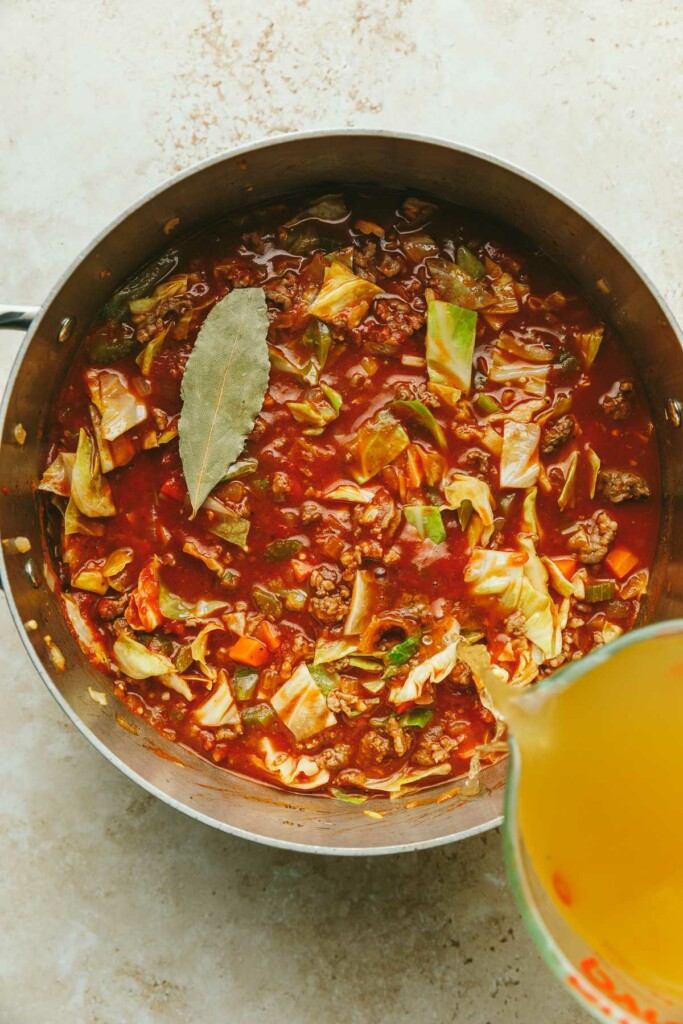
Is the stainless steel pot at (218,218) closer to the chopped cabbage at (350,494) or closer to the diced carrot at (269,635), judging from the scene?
the diced carrot at (269,635)

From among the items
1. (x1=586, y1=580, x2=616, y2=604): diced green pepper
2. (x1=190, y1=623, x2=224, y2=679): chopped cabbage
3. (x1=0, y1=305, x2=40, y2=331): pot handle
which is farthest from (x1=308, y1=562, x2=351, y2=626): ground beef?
(x1=0, y1=305, x2=40, y2=331): pot handle

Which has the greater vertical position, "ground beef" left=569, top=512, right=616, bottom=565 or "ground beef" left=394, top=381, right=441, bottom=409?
"ground beef" left=394, top=381, right=441, bottom=409

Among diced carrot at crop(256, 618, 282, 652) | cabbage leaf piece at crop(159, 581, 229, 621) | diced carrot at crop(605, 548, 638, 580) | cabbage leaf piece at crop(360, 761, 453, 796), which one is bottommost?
cabbage leaf piece at crop(360, 761, 453, 796)

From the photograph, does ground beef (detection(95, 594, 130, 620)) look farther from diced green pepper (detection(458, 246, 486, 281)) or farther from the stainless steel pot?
diced green pepper (detection(458, 246, 486, 281))

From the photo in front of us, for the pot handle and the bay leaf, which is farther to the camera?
the bay leaf

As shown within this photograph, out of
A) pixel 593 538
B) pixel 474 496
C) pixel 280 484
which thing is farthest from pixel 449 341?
pixel 593 538

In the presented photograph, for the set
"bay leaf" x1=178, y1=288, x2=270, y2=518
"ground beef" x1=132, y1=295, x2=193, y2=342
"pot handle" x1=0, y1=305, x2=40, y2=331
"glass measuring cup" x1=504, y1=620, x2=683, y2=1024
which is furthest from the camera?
"ground beef" x1=132, y1=295, x2=193, y2=342

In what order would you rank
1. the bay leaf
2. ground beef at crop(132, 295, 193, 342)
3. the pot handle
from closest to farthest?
the pot handle
the bay leaf
ground beef at crop(132, 295, 193, 342)
